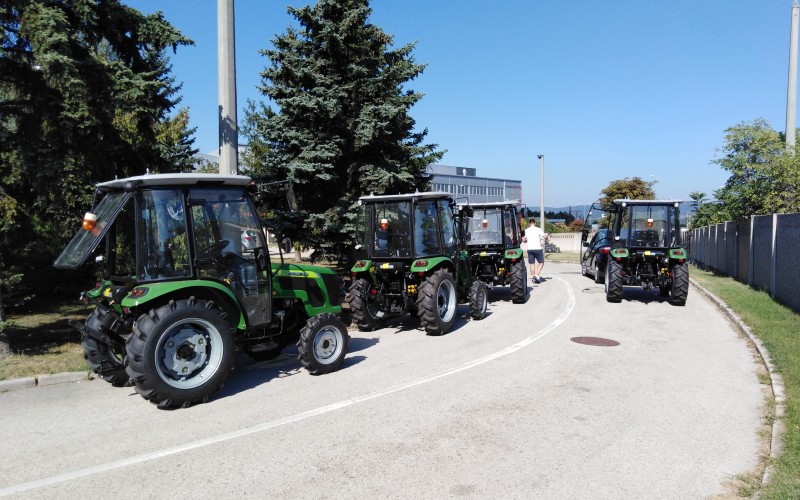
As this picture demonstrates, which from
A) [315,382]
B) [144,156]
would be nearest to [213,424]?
[315,382]

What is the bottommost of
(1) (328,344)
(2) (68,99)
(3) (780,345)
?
(3) (780,345)

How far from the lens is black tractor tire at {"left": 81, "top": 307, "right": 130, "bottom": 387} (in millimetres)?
6445

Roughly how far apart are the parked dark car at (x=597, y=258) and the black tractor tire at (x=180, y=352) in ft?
45.2

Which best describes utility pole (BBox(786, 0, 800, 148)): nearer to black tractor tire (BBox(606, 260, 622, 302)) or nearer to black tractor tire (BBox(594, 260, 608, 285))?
black tractor tire (BBox(594, 260, 608, 285))

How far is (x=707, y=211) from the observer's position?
107 feet

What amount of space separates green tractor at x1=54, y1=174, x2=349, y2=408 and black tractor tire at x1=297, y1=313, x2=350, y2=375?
17 millimetres

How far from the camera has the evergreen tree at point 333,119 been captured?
572 inches

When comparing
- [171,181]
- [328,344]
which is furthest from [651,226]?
[171,181]

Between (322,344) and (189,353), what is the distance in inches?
73.2

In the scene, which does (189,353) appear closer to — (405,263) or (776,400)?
(405,263)

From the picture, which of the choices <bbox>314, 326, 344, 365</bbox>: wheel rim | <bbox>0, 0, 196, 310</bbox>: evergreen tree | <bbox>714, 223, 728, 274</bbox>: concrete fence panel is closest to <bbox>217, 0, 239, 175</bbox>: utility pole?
<bbox>0, 0, 196, 310</bbox>: evergreen tree

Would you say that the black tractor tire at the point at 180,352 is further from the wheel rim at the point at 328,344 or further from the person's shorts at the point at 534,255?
the person's shorts at the point at 534,255

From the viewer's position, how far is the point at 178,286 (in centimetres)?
625

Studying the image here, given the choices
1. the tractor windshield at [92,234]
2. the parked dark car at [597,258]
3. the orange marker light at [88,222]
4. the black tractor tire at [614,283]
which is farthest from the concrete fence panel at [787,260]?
the orange marker light at [88,222]
